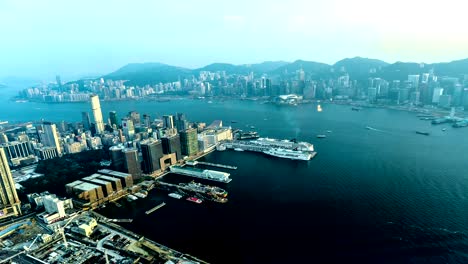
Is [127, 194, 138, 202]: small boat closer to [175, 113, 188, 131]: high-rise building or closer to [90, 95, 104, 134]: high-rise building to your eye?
[175, 113, 188, 131]: high-rise building

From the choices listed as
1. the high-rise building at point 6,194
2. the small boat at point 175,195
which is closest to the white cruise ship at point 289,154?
the small boat at point 175,195

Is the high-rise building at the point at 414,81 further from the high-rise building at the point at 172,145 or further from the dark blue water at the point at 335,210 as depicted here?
the high-rise building at the point at 172,145

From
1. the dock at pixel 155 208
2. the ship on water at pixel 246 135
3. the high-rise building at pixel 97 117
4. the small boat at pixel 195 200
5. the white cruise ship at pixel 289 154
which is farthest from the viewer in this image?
the high-rise building at pixel 97 117

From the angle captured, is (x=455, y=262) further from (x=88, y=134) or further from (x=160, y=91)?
(x=160, y=91)

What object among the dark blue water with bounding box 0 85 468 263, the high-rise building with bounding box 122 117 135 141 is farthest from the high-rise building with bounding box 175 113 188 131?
the dark blue water with bounding box 0 85 468 263

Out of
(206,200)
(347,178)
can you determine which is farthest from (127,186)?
(347,178)

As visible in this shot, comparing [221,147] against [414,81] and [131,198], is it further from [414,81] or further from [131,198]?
[414,81]
